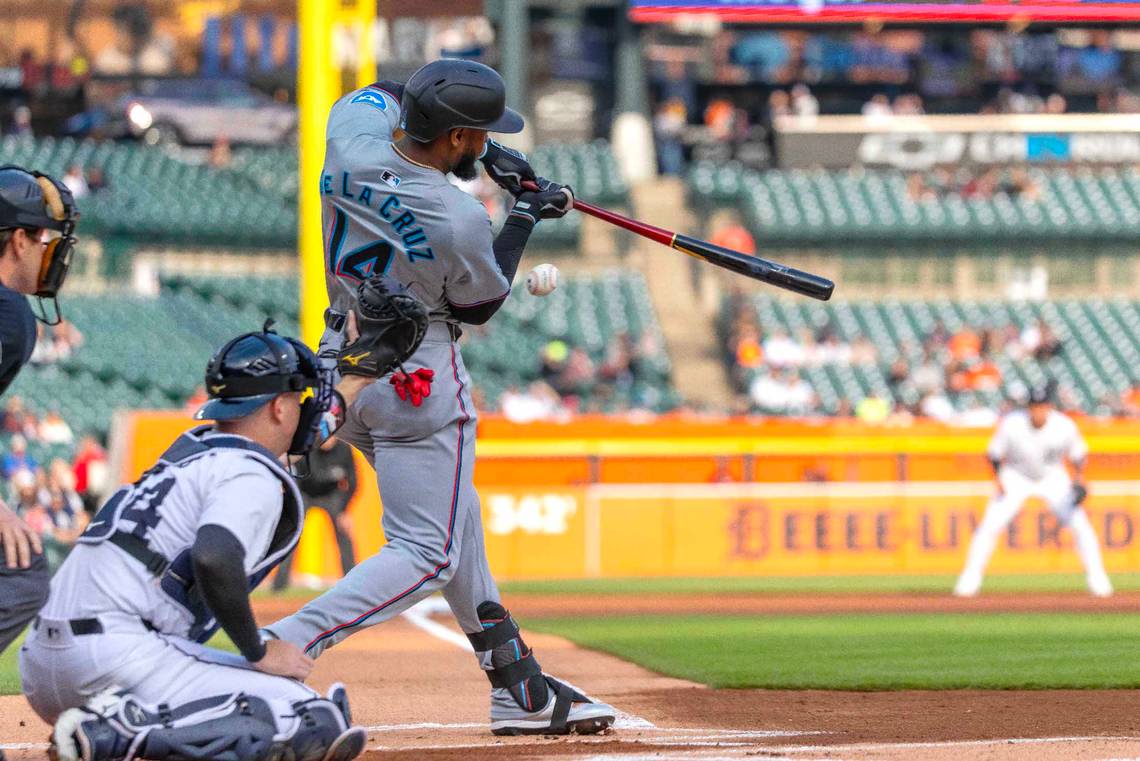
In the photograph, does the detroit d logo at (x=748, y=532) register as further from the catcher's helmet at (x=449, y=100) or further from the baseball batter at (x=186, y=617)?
the baseball batter at (x=186, y=617)

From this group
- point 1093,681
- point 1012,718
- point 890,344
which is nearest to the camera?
point 1012,718

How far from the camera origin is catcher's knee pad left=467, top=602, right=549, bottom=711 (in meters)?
5.24

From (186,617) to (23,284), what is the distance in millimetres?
887

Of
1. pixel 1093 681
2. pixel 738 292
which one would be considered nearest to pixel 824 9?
pixel 738 292

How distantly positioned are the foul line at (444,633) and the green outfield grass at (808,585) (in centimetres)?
173

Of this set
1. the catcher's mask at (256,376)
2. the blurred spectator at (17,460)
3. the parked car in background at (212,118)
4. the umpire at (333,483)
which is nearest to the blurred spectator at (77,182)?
the parked car in background at (212,118)

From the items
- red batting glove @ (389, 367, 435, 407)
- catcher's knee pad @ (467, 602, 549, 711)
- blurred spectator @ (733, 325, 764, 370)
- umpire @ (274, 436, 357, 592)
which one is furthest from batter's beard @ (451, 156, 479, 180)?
blurred spectator @ (733, 325, 764, 370)

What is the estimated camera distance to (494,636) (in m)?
5.26

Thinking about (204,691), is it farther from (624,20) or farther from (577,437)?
(624,20)

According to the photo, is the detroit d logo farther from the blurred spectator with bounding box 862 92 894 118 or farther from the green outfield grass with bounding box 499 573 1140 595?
the blurred spectator with bounding box 862 92 894 118

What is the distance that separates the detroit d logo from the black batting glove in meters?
12.2

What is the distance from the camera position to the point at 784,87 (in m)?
30.8

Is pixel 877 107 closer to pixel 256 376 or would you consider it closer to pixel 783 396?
pixel 783 396

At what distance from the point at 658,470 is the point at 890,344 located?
788 cm
